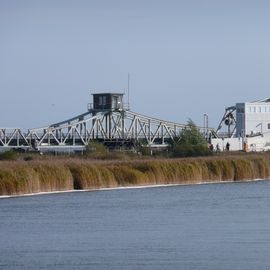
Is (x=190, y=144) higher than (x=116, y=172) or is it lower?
higher

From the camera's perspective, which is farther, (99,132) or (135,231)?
(99,132)

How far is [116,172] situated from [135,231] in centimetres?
2845

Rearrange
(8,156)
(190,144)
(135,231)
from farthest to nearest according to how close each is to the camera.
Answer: (190,144)
(8,156)
(135,231)

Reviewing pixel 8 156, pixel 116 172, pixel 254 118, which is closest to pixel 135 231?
pixel 116 172

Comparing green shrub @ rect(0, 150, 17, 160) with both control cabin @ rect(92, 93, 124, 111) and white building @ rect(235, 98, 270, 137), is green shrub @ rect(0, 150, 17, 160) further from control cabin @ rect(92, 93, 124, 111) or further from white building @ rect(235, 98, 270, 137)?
white building @ rect(235, 98, 270, 137)

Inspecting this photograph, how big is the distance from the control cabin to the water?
2580 inches

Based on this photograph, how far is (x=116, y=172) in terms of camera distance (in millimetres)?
72875

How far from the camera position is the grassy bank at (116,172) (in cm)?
6359

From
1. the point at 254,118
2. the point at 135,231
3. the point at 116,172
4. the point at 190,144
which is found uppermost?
the point at 254,118

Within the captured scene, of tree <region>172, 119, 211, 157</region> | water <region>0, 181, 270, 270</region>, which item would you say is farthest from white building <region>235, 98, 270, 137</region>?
water <region>0, 181, 270, 270</region>

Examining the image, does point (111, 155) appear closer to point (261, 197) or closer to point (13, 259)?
point (261, 197)

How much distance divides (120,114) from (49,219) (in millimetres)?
82859

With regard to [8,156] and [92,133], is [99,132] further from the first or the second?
[8,156]

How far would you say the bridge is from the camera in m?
129
